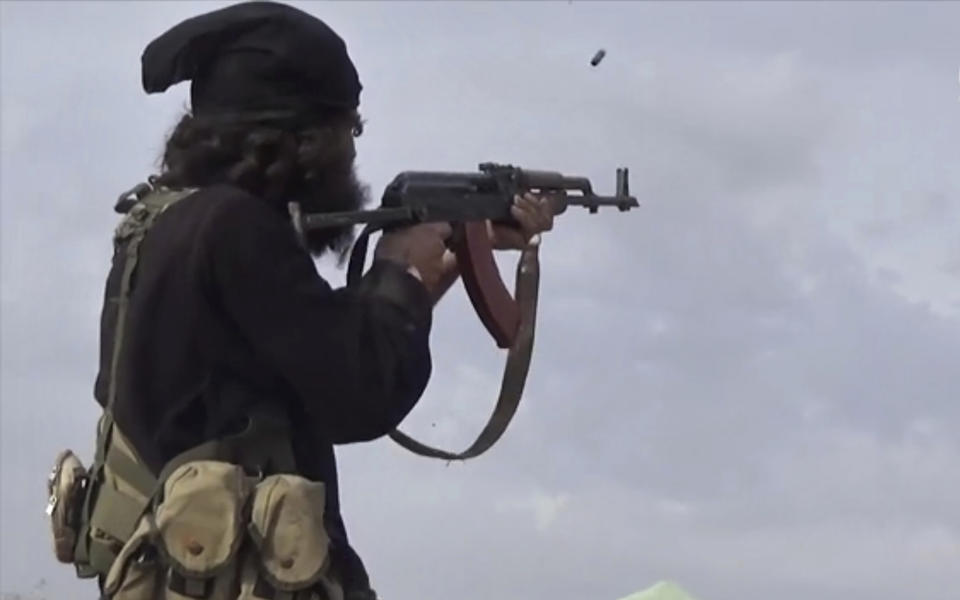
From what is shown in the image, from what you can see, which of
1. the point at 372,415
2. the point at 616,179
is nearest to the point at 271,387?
the point at 372,415

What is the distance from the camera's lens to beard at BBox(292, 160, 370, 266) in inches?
177

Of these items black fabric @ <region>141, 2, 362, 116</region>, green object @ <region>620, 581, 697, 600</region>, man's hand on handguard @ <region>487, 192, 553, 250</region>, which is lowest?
green object @ <region>620, 581, 697, 600</region>

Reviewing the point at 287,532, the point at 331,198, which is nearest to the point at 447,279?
the point at 331,198

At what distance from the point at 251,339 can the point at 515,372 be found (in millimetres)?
1011

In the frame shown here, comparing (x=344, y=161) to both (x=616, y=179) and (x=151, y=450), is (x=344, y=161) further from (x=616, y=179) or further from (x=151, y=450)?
(x=616, y=179)

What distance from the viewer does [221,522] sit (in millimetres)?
4207

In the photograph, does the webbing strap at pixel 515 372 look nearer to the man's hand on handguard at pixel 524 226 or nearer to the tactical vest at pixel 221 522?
the man's hand on handguard at pixel 524 226

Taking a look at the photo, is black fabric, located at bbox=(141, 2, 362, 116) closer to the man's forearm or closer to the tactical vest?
the tactical vest

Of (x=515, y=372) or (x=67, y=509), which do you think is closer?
(x=67, y=509)

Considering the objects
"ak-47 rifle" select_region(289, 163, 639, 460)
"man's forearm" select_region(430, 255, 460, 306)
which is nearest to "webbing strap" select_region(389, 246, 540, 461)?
"ak-47 rifle" select_region(289, 163, 639, 460)

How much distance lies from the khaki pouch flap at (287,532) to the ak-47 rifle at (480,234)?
0.56 metres

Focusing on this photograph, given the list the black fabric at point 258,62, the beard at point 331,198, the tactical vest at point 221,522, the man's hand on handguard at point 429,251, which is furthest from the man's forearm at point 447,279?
the tactical vest at point 221,522

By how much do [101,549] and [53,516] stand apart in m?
0.22

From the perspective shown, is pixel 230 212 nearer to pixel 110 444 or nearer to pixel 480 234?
pixel 110 444
